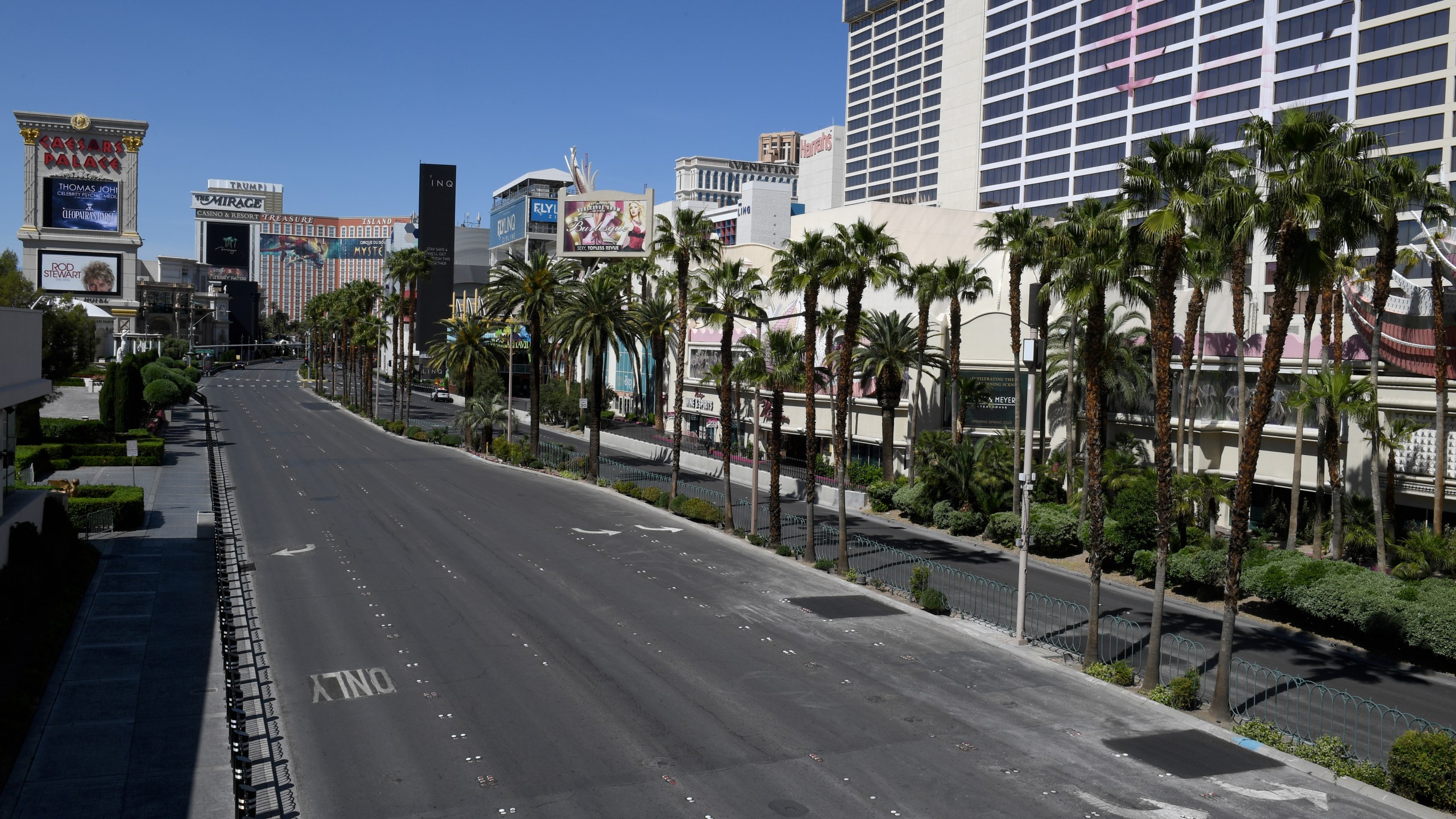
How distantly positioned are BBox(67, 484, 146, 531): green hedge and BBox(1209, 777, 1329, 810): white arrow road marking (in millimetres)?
34352

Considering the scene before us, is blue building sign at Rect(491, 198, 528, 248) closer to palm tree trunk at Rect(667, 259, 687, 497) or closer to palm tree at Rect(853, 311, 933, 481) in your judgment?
palm tree trunk at Rect(667, 259, 687, 497)

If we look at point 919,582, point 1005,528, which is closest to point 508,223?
point 1005,528

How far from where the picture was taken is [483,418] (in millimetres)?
63844

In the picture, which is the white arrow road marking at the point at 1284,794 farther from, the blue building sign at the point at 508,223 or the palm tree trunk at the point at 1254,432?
the blue building sign at the point at 508,223

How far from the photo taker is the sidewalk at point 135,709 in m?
15.0

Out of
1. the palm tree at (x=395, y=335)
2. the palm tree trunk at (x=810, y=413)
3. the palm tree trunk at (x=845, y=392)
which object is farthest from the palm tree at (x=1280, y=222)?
the palm tree at (x=395, y=335)

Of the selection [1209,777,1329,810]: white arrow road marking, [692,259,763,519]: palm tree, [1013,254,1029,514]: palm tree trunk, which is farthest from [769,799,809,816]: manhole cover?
[1013,254,1029,514]: palm tree trunk

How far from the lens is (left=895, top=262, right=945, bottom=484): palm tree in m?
45.5

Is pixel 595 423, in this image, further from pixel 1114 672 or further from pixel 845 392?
pixel 1114 672

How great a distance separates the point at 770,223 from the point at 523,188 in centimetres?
6227

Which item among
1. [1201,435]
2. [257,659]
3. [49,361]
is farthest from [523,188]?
[257,659]

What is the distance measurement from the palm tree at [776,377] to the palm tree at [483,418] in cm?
2376

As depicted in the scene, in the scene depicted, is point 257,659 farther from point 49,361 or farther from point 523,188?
point 523,188

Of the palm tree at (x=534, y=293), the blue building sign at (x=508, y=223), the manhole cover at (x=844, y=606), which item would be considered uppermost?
the blue building sign at (x=508, y=223)
